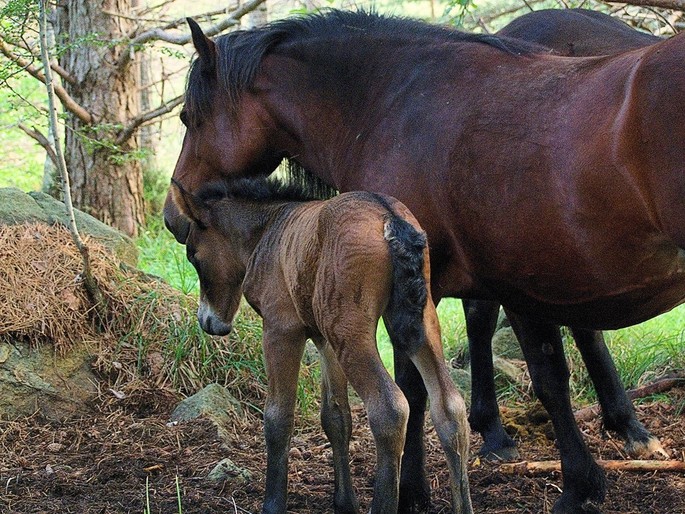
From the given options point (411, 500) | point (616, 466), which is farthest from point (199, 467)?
point (616, 466)

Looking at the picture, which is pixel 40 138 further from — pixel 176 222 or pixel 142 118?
pixel 176 222

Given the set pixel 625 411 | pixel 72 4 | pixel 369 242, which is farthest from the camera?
pixel 72 4

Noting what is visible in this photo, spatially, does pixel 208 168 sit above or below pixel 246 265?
above

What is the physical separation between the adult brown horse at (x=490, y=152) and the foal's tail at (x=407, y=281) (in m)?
0.37

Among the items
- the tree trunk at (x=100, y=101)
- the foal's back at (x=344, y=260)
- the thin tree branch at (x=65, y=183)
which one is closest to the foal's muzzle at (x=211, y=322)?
the foal's back at (x=344, y=260)

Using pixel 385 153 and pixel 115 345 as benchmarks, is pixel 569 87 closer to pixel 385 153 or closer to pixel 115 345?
pixel 385 153

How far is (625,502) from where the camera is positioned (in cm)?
434

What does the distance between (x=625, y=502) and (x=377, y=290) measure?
188 centimetres

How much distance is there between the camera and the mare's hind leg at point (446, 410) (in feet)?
11.0

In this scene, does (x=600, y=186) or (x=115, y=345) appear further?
(x=115, y=345)

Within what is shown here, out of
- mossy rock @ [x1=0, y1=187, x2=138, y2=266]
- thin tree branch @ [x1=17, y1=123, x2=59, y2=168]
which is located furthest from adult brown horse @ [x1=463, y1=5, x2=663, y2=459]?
thin tree branch @ [x1=17, y1=123, x2=59, y2=168]

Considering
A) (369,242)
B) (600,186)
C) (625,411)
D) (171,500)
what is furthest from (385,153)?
(625,411)

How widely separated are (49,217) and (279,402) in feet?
10.9

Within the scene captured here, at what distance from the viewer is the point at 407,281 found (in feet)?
10.9
